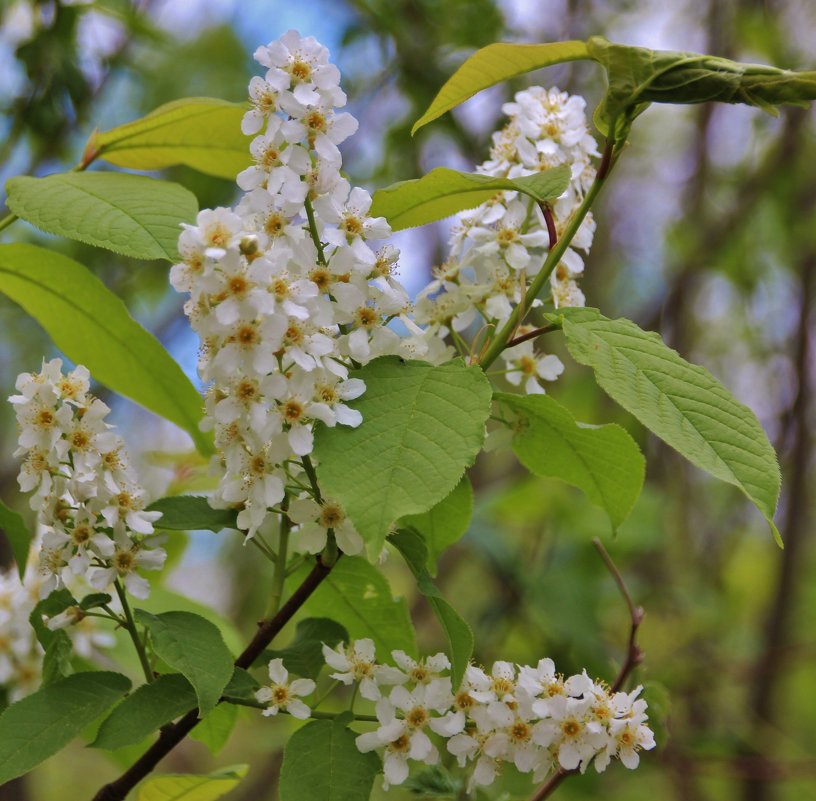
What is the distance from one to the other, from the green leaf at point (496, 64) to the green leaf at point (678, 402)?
25cm

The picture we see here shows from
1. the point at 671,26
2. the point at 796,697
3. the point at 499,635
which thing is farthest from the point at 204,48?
the point at 796,697

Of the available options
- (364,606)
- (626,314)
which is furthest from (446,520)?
(626,314)

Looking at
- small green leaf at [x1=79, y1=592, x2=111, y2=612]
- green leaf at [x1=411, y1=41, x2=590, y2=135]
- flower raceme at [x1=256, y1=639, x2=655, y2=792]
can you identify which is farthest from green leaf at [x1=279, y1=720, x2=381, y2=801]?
green leaf at [x1=411, y1=41, x2=590, y2=135]

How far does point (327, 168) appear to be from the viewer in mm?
946

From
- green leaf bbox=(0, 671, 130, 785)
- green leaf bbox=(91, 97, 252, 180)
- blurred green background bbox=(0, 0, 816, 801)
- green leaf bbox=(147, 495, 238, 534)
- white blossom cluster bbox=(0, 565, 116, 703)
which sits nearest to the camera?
green leaf bbox=(0, 671, 130, 785)

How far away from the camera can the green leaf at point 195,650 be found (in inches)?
34.7

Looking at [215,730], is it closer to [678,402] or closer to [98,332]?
[98,332]

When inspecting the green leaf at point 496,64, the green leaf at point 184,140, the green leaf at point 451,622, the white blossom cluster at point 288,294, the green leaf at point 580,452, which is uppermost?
the green leaf at point 184,140

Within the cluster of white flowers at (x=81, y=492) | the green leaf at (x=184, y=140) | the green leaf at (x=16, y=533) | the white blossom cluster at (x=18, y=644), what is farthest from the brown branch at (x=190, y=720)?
the green leaf at (x=184, y=140)

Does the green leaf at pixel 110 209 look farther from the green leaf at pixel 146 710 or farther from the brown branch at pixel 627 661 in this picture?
the brown branch at pixel 627 661

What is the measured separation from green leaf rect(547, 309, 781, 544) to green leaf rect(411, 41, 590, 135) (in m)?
0.25

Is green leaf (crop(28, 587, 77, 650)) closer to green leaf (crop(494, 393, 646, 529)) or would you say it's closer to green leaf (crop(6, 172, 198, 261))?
green leaf (crop(6, 172, 198, 261))

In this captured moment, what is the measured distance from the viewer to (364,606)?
1.14m

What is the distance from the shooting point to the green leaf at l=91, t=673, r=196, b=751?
0.92 metres
